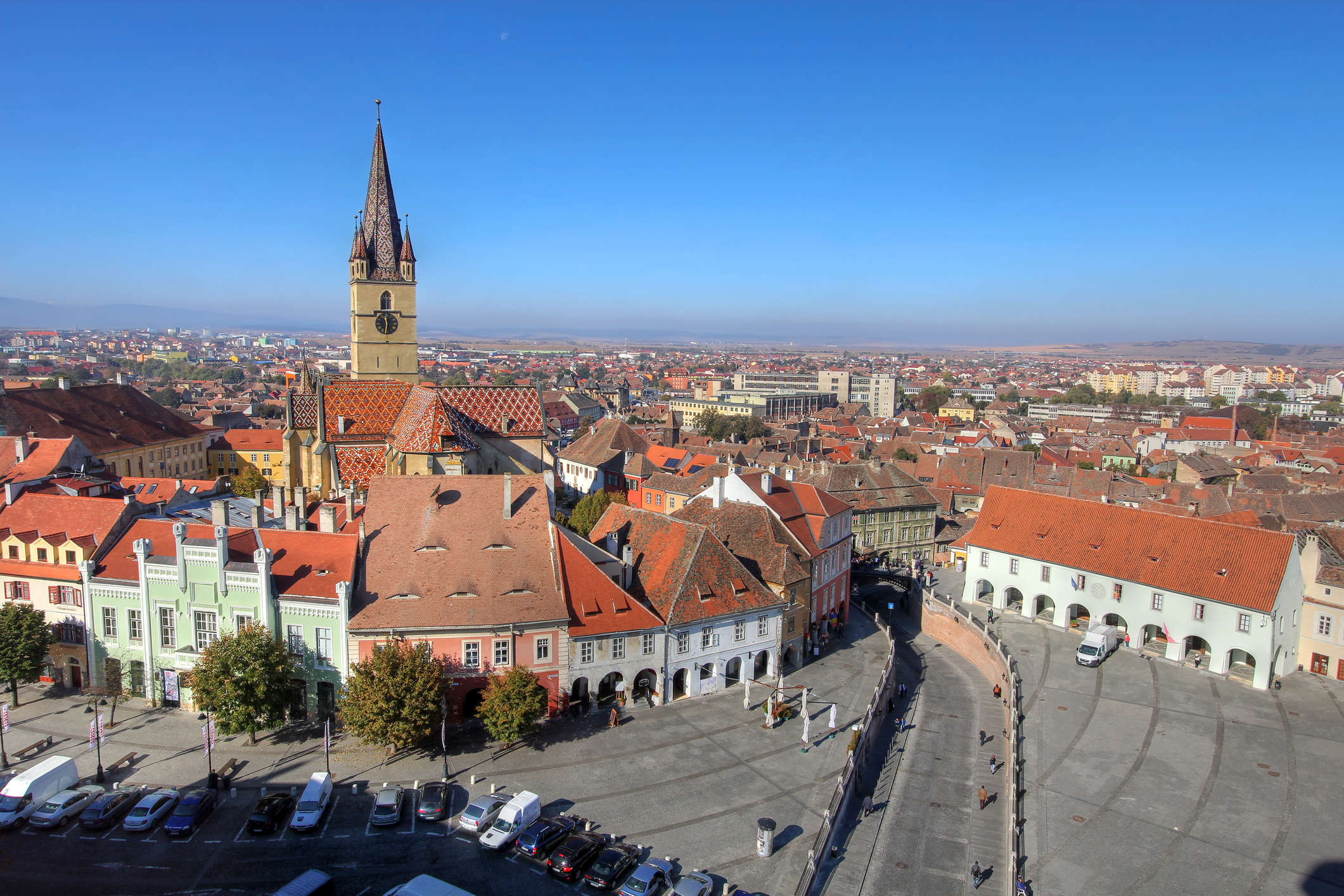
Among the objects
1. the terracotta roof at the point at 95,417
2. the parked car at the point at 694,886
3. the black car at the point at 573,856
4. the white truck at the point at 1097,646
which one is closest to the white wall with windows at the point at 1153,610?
the white truck at the point at 1097,646

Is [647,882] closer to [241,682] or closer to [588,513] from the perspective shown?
[241,682]

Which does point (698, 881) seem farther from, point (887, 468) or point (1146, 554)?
point (887, 468)

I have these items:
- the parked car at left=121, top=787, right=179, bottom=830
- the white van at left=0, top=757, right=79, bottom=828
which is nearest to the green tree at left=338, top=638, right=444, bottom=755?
the parked car at left=121, top=787, right=179, bottom=830

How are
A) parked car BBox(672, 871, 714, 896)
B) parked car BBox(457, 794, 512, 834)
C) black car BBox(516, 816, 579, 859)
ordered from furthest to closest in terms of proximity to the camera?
parked car BBox(457, 794, 512, 834)
black car BBox(516, 816, 579, 859)
parked car BBox(672, 871, 714, 896)

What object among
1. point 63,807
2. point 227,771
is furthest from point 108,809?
point 227,771

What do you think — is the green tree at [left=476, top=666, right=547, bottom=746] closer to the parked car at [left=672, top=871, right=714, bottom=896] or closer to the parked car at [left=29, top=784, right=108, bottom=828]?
the parked car at [left=672, top=871, right=714, bottom=896]
